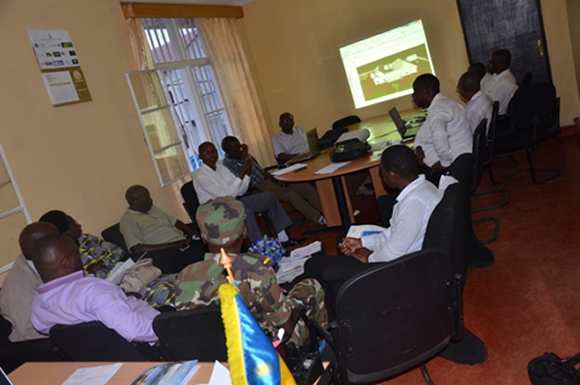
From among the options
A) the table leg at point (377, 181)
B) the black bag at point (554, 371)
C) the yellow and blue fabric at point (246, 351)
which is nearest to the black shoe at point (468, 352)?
the black bag at point (554, 371)

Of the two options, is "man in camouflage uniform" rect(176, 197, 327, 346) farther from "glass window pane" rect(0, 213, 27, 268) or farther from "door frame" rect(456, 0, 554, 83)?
"door frame" rect(456, 0, 554, 83)

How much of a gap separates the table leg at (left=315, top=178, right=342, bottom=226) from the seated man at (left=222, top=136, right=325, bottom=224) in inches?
11.2

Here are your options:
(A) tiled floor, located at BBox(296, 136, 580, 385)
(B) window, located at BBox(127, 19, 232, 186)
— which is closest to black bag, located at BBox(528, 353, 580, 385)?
(A) tiled floor, located at BBox(296, 136, 580, 385)

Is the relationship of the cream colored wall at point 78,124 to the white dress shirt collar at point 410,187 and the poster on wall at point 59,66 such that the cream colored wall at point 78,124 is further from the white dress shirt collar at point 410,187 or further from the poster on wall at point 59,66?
the white dress shirt collar at point 410,187

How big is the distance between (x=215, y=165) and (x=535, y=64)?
4362mm

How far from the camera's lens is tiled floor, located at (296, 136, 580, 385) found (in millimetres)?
2158

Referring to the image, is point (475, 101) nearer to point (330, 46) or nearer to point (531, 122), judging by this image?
point (531, 122)

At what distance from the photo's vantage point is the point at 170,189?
199 inches

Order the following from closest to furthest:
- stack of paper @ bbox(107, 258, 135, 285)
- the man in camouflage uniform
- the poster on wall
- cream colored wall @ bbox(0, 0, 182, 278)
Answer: the man in camouflage uniform → stack of paper @ bbox(107, 258, 135, 285) → cream colored wall @ bbox(0, 0, 182, 278) → the poster on wall

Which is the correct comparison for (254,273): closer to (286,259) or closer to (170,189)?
(286,259)

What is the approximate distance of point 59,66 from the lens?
3936mm

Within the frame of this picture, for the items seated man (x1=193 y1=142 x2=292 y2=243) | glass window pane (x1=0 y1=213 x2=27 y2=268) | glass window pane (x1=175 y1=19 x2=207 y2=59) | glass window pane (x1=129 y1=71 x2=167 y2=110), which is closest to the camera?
glass window pane (x1=0 y1=213 x2=27 y2=268)

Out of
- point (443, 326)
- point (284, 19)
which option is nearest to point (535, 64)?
point (284, 19)

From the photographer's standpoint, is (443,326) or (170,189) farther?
(170,189)
